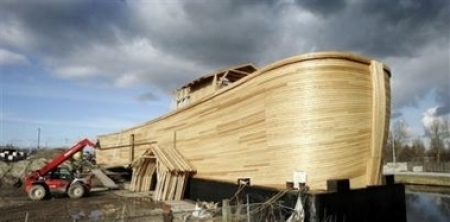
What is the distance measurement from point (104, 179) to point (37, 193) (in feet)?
20.4

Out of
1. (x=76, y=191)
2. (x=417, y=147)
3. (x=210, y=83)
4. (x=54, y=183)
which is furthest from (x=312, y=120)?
(x=417, y=147)

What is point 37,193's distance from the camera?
16.6 meters

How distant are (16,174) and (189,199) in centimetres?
1637

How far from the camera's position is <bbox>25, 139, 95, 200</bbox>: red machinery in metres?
16.7

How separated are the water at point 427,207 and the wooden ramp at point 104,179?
→ 1442 centimetres

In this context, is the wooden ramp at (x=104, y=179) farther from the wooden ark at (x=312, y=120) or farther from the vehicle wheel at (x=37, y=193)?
the wooden ark at (x=312, y=120)

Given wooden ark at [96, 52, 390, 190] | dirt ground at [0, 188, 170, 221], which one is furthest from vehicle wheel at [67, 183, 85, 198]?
wooden ark at [96, 52, 390, 190]

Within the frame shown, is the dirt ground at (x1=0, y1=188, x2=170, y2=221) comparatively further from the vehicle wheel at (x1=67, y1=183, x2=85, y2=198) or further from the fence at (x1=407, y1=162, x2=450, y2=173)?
the fence at (x1=407, y1=162, x2=450, y2=173)

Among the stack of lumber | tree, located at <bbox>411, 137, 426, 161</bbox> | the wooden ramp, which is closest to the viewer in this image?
the stack of lumber

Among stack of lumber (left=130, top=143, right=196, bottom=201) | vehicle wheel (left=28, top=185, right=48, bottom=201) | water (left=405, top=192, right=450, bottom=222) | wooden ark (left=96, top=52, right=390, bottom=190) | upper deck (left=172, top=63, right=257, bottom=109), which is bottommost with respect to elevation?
water (left=405, top=192, right=450, bottom=222)

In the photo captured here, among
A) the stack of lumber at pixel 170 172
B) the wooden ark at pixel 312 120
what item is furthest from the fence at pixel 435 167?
the wooden ark at pixel 312 120

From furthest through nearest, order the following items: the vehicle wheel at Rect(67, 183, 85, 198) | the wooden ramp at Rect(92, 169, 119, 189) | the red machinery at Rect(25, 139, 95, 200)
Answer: the wooden ramp at Rect(92, 169, 119, 189) → the vehicle wheel at Rect(67, 183, 85, 198) → the red machinery at Rect(25, 139, 95, 200)

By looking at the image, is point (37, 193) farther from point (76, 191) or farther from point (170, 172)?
point (170, 172)

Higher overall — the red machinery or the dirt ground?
the red machinery
